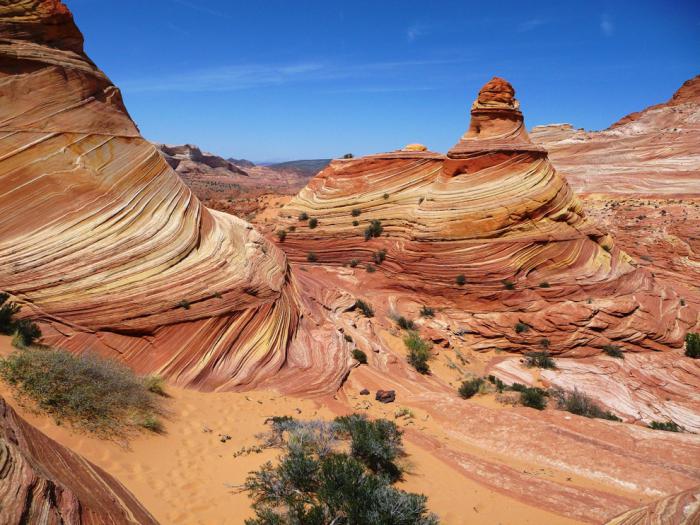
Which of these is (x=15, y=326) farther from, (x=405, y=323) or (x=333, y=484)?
(x=405, y=323)

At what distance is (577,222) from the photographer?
64.8ft

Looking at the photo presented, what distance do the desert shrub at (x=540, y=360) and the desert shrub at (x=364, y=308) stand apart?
607 cm

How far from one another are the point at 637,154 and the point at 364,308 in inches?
1669

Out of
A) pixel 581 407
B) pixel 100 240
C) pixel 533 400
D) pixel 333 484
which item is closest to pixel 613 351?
pixel 581 407

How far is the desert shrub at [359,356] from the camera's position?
1238cm

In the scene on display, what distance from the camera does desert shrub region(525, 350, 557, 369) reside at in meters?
15.4

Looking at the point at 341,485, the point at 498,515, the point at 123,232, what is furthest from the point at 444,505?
the point at 123,232

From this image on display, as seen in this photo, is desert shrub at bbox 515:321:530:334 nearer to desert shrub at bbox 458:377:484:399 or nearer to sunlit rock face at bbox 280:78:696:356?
sunlit rock face at bbox 280:78:696:356

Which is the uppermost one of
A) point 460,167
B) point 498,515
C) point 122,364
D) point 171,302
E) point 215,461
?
point 460,167

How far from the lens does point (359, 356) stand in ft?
40.8

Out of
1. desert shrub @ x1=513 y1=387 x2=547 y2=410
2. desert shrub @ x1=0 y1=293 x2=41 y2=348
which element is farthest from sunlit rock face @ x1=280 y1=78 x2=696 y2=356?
desert shrub @ x1=0 y1=293 x2=41 y2=348

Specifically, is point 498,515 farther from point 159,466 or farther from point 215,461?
point 159,466

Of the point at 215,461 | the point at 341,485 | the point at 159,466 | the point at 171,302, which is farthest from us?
the point at 171,302

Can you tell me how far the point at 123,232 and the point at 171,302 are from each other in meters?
1.91
